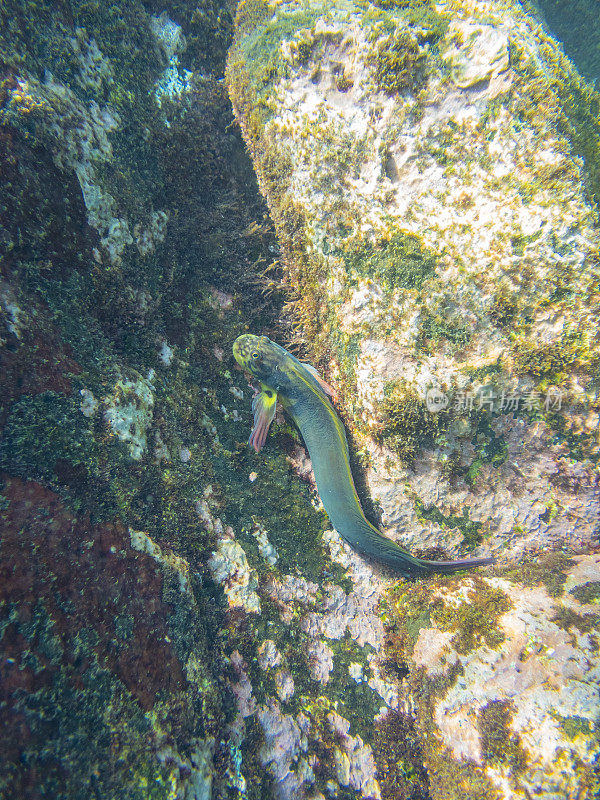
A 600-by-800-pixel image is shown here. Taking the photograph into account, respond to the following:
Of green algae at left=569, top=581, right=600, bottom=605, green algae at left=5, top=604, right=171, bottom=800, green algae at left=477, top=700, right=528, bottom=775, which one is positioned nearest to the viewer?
green algae at left=5, top=604, right=171, bottom=800

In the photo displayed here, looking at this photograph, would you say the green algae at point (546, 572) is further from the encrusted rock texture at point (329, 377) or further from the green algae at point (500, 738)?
the green algae at point (500, 738)

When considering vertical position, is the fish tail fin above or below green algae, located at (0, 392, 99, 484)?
below

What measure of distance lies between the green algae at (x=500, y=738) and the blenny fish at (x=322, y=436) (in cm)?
104

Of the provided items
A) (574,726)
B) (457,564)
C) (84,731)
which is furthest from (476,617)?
(84,731)

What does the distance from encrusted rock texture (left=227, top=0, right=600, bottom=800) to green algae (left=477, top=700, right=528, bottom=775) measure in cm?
2

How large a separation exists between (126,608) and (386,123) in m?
4.41

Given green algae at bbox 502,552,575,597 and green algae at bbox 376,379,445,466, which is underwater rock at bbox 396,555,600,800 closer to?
green algae at bbox 502,552,575,597

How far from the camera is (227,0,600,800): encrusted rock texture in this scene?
110 inches

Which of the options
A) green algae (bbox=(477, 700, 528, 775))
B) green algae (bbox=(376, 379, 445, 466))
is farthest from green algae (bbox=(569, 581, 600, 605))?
green algae (bbox=(376, 379, 445, 466))

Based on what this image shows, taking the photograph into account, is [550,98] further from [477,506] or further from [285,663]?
[285,663]

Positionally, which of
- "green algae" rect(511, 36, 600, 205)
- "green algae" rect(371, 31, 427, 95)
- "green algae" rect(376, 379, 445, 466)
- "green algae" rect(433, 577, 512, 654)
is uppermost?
"green algae" rect(371, 31, 427, 95)

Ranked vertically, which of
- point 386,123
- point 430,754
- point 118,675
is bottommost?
point 430,754

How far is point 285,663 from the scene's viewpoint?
10.0 ft

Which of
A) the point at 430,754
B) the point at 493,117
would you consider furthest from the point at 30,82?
the point at 430,754
